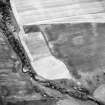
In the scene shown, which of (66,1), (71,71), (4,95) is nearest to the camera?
(4,95)

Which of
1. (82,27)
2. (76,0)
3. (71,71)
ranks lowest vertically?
(71,71)

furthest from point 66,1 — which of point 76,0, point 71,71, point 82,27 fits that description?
point 71,71

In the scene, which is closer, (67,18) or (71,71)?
(71,71)

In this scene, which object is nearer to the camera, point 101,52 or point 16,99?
point 16,99

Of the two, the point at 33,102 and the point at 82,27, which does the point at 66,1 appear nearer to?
the point at 82,27

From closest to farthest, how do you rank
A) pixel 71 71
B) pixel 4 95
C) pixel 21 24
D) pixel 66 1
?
pixel 4 95 → pixel 71 71 → pixel 21 24 → pixel 66 1

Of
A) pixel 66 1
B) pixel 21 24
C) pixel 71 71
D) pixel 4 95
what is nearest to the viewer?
pixel 4 95

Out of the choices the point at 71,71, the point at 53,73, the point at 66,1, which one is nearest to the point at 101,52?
the point at 71,71

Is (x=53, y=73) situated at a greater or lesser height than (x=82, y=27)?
Result: lesser

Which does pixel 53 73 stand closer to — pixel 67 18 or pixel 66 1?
pixel 67 18
